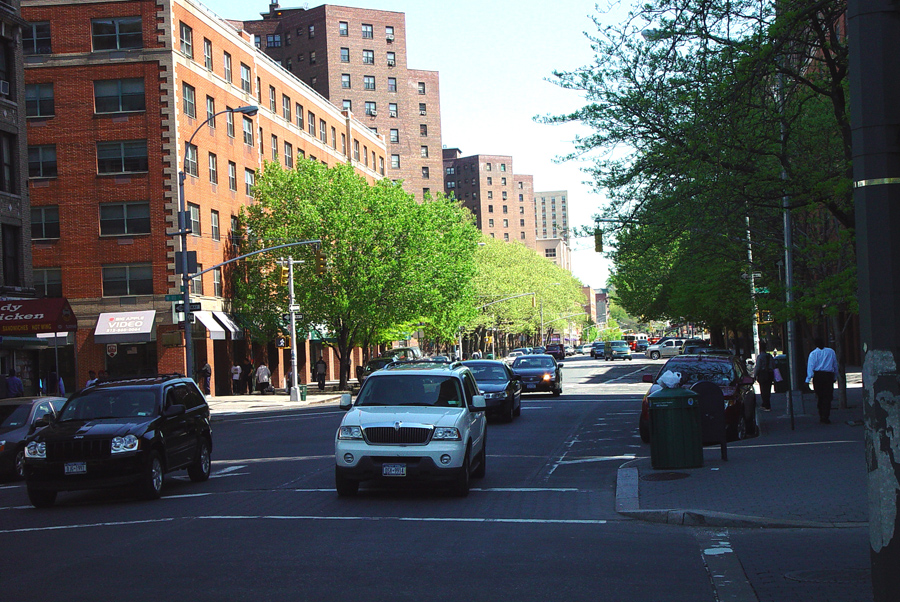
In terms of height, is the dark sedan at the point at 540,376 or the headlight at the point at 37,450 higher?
the headlight at the point at 37,450

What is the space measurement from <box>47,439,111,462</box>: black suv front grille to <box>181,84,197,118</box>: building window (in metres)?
38.9

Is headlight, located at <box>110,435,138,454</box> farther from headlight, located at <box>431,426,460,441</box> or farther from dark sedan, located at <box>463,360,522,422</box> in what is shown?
dark sedan, located at <box>463,360,522,422</box>

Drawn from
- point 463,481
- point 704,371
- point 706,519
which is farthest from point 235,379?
point 706,519

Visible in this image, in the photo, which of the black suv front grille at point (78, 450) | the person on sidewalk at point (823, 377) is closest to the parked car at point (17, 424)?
the black suv front grille at point (78, 450)

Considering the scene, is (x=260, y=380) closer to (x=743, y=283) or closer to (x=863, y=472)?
(x=743, y=283)

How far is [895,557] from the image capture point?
5.16 metres

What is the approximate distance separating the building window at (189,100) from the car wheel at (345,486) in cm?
4008

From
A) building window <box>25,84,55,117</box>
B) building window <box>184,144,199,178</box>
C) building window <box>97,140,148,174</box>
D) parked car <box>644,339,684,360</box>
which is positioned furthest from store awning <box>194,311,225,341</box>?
parked car <box>644,339,684,360</box>

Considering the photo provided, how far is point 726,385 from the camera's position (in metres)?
19.3

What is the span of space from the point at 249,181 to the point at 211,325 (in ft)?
39.1

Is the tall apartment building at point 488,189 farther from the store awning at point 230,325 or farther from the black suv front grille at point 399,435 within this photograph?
the black suv front grille at point 399,435

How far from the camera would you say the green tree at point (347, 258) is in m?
51.1

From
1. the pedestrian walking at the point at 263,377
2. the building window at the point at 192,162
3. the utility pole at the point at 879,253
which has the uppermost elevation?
the building window at the point at 192,162

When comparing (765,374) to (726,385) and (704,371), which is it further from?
(726,385)
